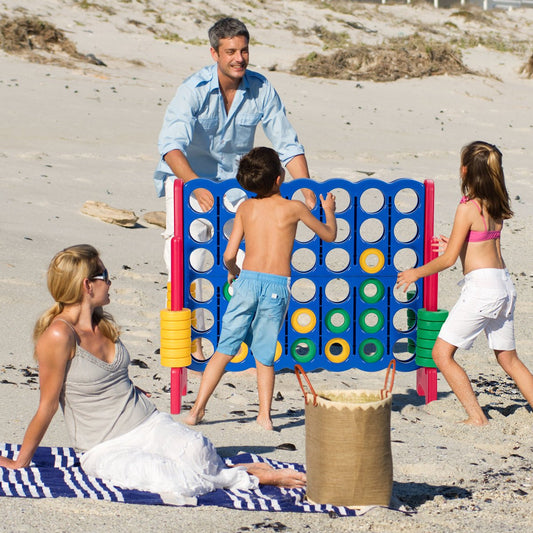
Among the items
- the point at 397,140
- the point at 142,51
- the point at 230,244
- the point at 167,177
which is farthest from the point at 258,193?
the point at 142,51

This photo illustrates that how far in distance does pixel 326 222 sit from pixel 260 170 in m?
0.47

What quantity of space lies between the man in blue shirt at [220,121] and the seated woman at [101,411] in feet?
5.53

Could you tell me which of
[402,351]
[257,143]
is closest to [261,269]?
[402,351]

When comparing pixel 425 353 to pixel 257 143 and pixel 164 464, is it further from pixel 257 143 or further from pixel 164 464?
pixel 257 143

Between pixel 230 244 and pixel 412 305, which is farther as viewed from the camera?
pixel 412 305

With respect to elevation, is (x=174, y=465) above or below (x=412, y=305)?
below

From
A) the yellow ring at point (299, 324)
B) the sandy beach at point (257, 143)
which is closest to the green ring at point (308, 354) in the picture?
the yellow ring at point (299, 324)

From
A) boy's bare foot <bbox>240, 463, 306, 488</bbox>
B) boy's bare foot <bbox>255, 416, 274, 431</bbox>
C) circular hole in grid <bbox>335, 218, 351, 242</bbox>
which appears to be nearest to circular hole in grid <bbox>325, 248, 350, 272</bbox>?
circular hole in grid <bbox>335, 218, 351, 242</bbox>

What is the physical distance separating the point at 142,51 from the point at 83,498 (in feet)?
49.6

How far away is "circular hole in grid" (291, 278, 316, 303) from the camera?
761cm

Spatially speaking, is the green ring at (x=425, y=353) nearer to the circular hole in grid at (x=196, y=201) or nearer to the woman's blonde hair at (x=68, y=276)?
the circular hole in grid at (x=196, y=201)

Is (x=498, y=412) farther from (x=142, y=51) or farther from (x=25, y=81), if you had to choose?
(x=142, y=51)

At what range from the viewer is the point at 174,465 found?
387cm

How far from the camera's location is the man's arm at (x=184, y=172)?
527cm
